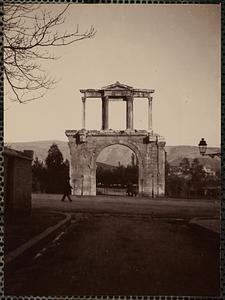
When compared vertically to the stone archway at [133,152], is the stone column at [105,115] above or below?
above

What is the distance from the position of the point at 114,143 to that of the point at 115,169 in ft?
5.42

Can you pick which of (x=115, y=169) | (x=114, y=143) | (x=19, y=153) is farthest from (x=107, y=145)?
(x=115, y=169)

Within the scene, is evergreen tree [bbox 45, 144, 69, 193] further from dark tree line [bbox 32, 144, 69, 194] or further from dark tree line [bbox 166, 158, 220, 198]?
dark tree line [bbox 166, 158, 220, 198]

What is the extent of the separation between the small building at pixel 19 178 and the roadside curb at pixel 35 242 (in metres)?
0.38

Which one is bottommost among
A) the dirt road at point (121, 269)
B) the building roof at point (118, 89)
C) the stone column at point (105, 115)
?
the dirt road at point (121, 269)

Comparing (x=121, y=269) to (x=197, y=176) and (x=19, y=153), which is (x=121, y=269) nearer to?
(x=197, y=176)

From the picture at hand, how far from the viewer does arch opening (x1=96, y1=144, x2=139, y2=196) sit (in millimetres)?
6866

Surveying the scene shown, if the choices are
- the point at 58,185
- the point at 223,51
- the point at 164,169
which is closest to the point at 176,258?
the point at 164,169

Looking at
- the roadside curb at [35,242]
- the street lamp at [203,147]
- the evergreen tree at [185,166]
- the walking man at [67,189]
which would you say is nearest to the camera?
the roadside curb at [35,242]

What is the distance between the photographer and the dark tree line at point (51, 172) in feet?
18.1

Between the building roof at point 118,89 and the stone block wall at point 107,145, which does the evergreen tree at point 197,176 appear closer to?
the stone block wall at point 107,145

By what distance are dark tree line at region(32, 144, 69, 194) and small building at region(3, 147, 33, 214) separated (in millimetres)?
76

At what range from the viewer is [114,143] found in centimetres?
621

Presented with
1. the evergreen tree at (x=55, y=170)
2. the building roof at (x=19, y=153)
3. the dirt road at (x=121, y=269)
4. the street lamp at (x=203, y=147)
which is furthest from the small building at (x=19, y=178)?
the street lamp at (x=203, y=147)
